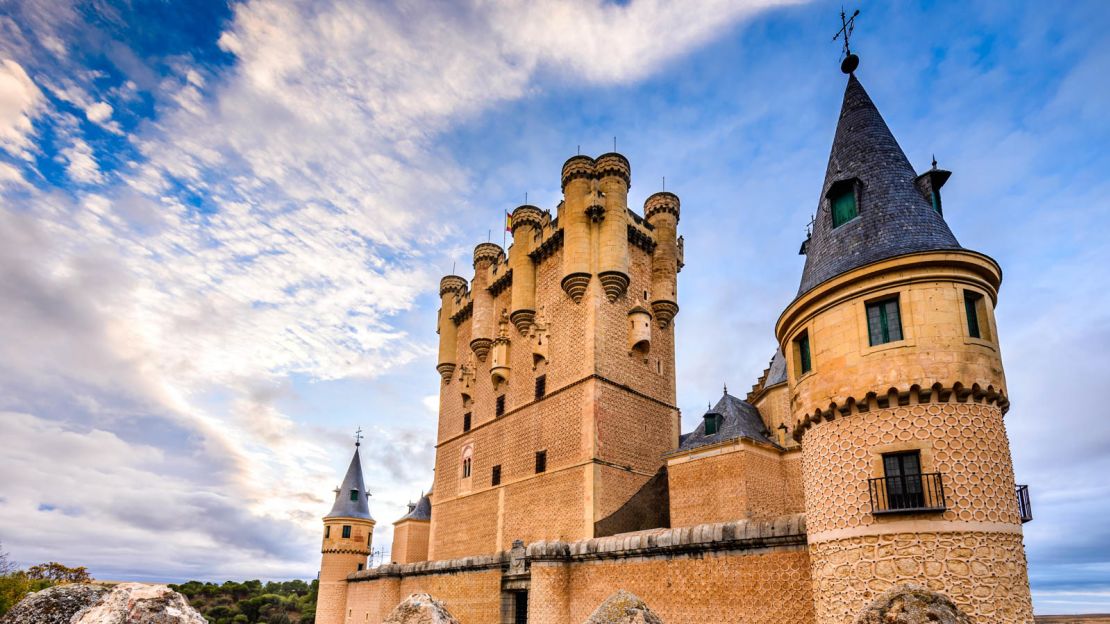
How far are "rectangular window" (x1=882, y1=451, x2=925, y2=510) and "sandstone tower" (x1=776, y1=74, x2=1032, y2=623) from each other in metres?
0.02

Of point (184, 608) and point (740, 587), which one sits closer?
point (184, 608)

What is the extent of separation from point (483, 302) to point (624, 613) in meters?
27.0

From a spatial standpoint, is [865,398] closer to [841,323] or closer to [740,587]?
[841,323]

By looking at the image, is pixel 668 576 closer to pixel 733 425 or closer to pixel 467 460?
pixel 733 425

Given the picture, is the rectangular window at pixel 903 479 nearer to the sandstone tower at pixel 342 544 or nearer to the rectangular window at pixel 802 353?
the rectangular window at pixel 802 353

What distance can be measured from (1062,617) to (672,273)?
17.1m

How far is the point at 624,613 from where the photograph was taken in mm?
4066

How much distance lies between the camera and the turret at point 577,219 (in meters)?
24.8

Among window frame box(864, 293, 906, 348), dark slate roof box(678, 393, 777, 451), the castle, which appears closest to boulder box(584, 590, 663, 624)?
the castle

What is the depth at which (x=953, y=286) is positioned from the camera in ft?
33.8

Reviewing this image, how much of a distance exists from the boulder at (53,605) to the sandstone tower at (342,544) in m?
35.5

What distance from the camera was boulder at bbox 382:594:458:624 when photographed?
350cm

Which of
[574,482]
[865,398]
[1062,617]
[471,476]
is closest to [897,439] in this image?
[865,398]

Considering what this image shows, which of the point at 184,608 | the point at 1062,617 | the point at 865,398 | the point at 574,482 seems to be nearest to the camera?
the point at 184,608
